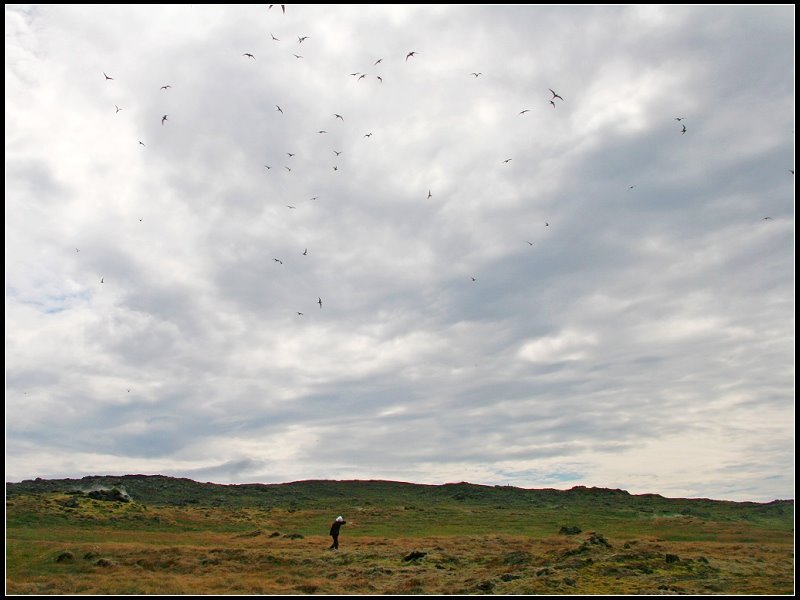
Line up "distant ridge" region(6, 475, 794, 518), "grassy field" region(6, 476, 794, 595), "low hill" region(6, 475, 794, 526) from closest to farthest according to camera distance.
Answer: "grassy field" region(6, 476, 794, 595)
"low hill" region(6, 475, 794, 526)
"distant ridge" region(6, 475, 794, 518)

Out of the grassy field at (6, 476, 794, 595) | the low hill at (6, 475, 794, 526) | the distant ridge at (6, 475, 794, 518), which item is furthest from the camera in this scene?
the distant ridge at (6, 475, 794, 518)

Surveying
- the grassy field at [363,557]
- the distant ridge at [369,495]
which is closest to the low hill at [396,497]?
the distant ridge at [369,495]

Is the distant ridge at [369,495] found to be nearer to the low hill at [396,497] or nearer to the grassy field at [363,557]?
the low hill at [396,497]

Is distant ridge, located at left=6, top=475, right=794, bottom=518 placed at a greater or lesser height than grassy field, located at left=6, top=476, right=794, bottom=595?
greater

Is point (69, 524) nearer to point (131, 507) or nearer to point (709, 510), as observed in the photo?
point (131, 507)

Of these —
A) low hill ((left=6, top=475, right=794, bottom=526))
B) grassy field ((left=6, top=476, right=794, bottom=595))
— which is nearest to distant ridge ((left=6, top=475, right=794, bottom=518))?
low hill ((left=6, top=475, right=794, bottom=526))

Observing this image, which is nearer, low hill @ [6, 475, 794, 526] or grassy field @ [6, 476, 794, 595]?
grassy field @ [6, 476, 794, 595]

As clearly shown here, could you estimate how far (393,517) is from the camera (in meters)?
80.9

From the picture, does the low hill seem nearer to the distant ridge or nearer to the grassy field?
the distant ridge

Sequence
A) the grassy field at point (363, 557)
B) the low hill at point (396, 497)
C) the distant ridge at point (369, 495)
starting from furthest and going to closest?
the distant ridge at point (369, 495)
the low hill at point (396, 497)
the grassy field at point (363, 557)

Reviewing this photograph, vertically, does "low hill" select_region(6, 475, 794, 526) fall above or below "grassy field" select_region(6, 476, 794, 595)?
above

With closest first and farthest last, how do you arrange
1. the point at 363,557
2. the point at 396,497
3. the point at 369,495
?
the point at 363,557 → the point at 396,497 → the point at 369,495

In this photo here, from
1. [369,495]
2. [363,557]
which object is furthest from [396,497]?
[363,557]

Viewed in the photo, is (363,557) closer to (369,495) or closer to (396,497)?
(396,497)
